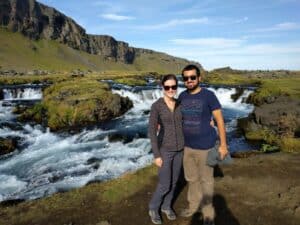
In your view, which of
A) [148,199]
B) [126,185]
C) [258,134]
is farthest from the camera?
[258,134]

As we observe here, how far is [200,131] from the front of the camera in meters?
8.53

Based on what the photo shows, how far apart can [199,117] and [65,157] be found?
18.4 m

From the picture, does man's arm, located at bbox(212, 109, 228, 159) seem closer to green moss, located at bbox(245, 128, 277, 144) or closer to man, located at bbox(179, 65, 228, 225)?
man, located at bbox(179, 65, 228, 225)

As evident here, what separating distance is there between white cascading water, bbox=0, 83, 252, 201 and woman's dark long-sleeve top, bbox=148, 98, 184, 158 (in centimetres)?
1088

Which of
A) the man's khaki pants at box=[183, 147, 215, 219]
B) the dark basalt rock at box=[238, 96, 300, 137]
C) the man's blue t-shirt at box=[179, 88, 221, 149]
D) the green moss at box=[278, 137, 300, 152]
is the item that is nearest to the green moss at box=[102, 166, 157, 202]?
the man's khaki pants at box=[183, 147, 215, 219]

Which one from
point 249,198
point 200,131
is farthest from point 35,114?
point 200,131

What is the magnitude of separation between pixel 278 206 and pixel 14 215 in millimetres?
7925

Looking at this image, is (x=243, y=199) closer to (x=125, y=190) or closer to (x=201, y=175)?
(x=201, y=175)

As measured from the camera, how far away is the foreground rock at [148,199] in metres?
9.91

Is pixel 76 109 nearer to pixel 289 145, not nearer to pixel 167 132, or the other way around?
pixel 289 145

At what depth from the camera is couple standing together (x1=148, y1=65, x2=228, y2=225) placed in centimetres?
838

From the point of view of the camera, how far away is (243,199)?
36.1ft

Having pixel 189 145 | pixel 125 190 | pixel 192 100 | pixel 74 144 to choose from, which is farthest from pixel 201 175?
pixel 74 144

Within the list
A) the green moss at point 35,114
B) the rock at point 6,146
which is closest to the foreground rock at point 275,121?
the rock at point 6,146
